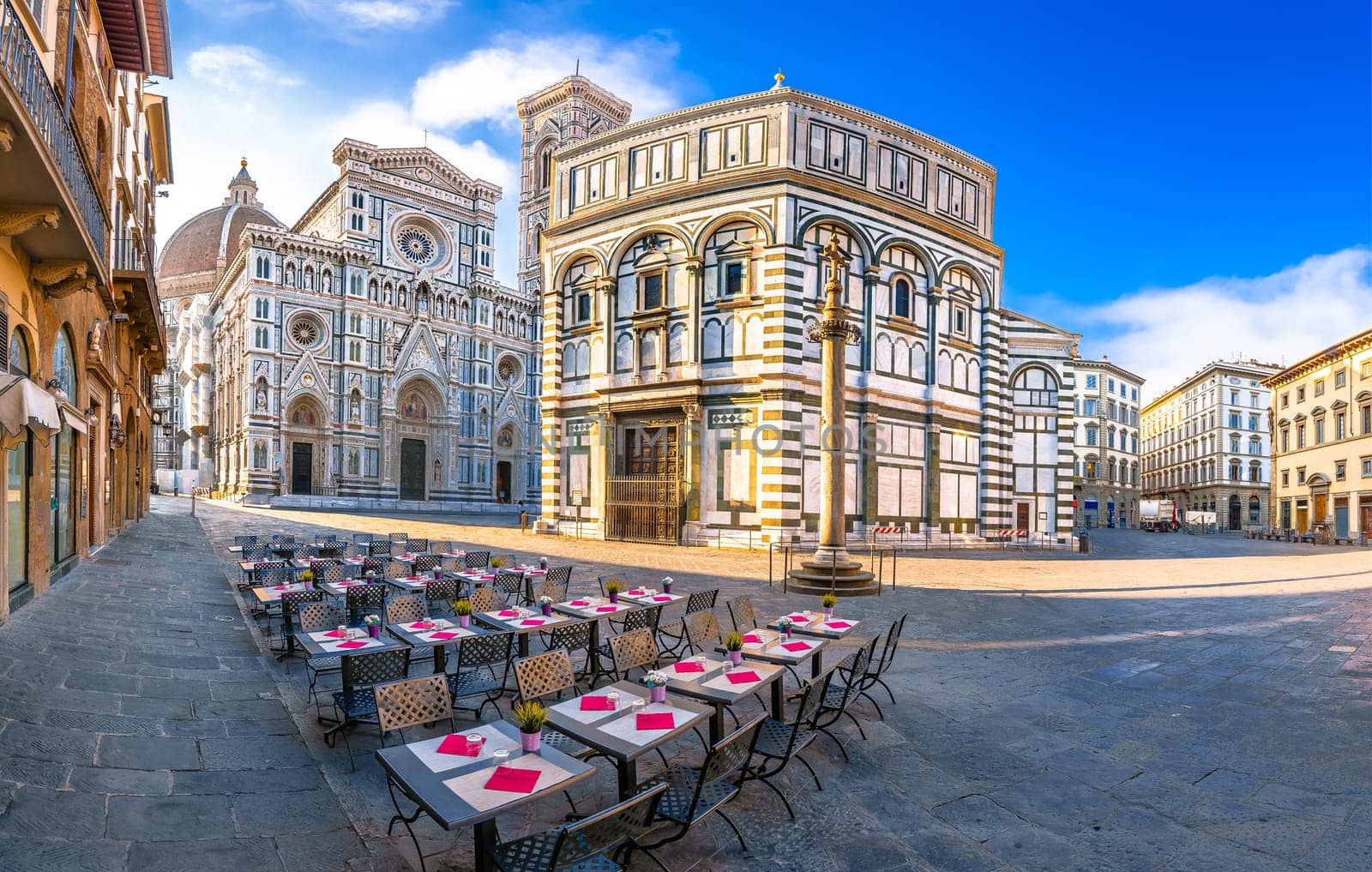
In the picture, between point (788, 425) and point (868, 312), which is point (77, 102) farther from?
point (868, 312)

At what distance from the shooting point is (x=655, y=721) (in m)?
4.79

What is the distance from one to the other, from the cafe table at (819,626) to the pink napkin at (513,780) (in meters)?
4.25

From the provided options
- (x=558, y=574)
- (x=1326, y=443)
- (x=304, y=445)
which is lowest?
(x=558, y=574)

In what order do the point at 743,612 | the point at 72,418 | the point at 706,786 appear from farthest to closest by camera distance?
the point at 72,418 → the point at 743,612 → the point at 706,786

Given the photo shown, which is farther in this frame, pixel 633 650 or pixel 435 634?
pixel 435 634

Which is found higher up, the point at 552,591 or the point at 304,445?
the point at 304,445

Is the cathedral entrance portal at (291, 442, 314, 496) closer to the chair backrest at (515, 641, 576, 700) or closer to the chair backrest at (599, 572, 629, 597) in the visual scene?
the chair backrest at (599, 572, 629, 597)

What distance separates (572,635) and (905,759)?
336cm

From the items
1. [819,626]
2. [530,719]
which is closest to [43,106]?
[530,719]

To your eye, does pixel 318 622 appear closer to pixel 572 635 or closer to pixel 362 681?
pixel 362 681

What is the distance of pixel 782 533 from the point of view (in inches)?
848

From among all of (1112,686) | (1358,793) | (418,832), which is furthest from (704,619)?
(1358,793)

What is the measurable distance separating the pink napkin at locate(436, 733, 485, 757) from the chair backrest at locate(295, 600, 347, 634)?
13.5 ft

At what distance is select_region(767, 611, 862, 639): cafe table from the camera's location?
7605 mm
